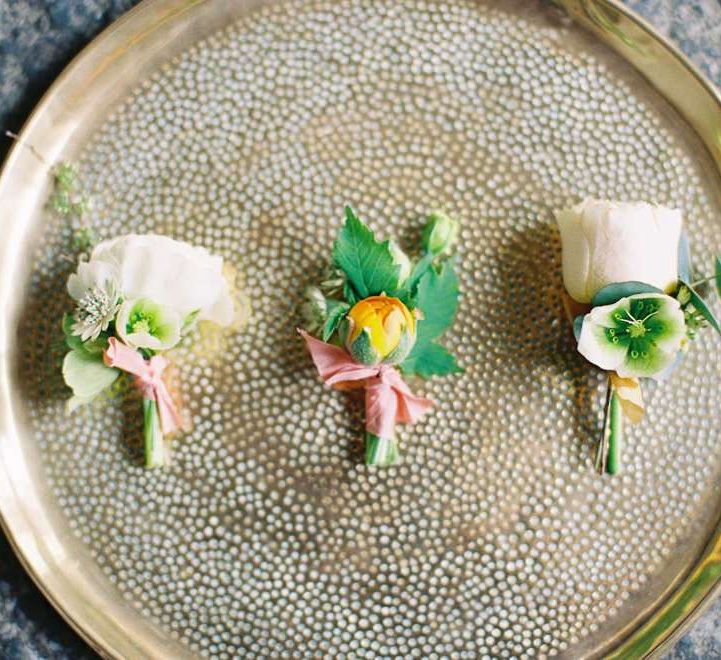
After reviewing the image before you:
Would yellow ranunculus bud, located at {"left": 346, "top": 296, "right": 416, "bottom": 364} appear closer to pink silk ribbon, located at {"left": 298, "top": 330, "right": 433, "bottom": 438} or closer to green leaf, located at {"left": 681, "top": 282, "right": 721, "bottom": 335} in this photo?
pink silk ribbon, located at {"left": 298, "top": 330, "right": 433, "bottom": 438}

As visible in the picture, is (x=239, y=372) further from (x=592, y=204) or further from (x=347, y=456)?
(x=592, y=204)

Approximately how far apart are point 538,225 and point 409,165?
13cm

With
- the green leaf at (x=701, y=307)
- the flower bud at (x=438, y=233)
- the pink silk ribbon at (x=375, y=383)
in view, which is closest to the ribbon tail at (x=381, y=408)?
the pink silk ribbon at (x=375, y=383)

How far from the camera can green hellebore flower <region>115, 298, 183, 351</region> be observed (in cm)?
65

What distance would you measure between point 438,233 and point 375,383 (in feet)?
0.46

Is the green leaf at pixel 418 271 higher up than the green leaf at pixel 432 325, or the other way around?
the green leaf at pixel 418 271

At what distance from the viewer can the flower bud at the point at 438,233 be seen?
2.28 ft

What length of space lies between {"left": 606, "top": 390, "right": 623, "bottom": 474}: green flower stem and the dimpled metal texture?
0.05 feet

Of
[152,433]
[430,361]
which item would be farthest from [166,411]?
[430,361]

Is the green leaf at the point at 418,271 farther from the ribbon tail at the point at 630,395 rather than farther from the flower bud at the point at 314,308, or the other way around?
the ribbon tail at the point at 630,395

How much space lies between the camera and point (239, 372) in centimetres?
71

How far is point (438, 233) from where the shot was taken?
2.28 ft

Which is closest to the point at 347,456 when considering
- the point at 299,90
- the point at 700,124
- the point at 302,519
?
the point at 302,519

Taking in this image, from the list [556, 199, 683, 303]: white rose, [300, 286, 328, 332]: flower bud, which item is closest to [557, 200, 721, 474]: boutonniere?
[556, 199, 683, 303]: white rose
